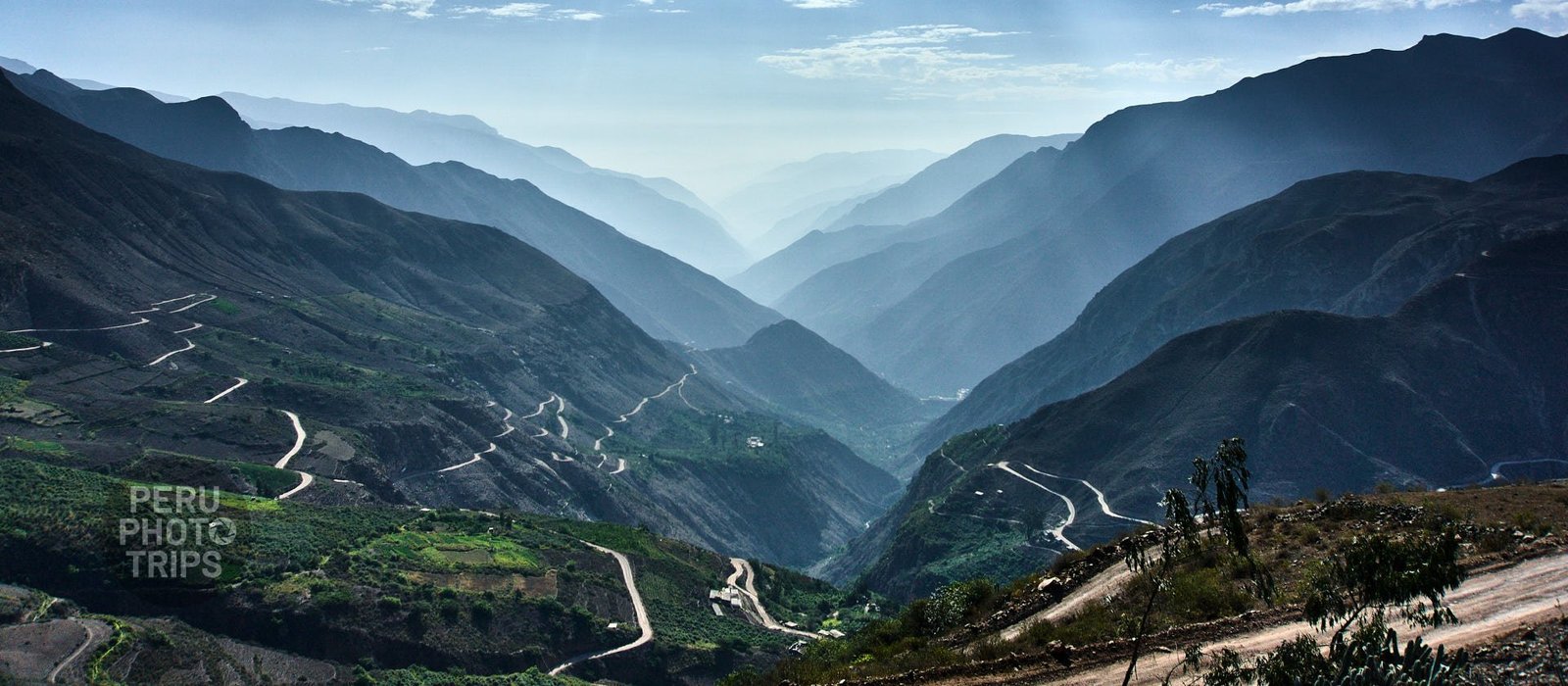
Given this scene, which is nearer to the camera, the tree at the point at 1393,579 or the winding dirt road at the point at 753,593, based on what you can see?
the tree at the point at 1393,579

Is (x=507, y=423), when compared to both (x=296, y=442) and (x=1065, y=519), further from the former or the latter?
(x=1065, y=519)

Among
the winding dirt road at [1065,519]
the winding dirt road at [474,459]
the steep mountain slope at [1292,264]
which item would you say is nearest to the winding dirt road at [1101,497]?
the winding dirt road at [1065,519]

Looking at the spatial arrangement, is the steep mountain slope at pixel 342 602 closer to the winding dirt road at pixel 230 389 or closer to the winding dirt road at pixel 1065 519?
the winding dirt road at pixel 1065 519

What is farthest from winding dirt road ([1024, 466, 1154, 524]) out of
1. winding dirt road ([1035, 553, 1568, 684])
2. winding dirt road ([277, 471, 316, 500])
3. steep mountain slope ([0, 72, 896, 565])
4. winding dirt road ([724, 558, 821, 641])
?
winding dirt road ([277, 471, 316, 500])

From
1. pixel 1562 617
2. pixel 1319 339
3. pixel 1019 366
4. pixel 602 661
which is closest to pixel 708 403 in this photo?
pixel 1019 366

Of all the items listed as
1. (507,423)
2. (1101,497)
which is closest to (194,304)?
(507,423)

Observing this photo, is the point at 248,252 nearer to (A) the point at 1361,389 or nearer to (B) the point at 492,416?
(B) the point at 492,416
